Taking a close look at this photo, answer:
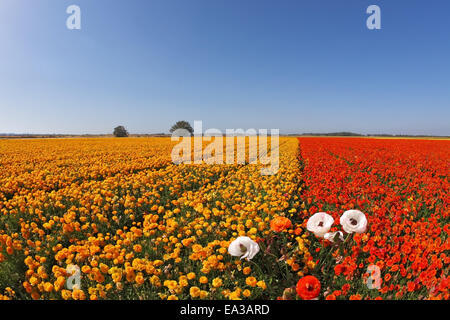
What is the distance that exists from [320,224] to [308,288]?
75cm

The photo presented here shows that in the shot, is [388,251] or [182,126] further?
[182,126]

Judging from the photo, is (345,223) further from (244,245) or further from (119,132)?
(119,132)

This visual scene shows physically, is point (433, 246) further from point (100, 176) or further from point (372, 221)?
point (100, 176)

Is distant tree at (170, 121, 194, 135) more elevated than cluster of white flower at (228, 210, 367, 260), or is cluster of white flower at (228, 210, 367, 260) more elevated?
distant tree at (170, 121, 194, 135)

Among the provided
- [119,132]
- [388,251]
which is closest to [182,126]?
[119,132]

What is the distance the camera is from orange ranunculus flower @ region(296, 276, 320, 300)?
5.18 ft

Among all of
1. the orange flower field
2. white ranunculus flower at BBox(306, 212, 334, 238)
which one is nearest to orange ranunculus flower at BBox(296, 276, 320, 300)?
the orange flower field

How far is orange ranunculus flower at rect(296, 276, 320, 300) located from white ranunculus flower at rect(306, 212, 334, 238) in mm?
574

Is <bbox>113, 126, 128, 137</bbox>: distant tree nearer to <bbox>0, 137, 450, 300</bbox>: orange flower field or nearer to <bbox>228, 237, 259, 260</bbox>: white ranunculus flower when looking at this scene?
<bbox>0, 137, 450, 300</bbox>: orange flower field

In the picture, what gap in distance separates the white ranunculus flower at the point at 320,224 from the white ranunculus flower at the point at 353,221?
0.12 metres

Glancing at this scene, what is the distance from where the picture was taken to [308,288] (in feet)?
5.26

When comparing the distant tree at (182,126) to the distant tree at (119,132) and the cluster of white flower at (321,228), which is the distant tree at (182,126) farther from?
the cluster of white flower at (321,228)
